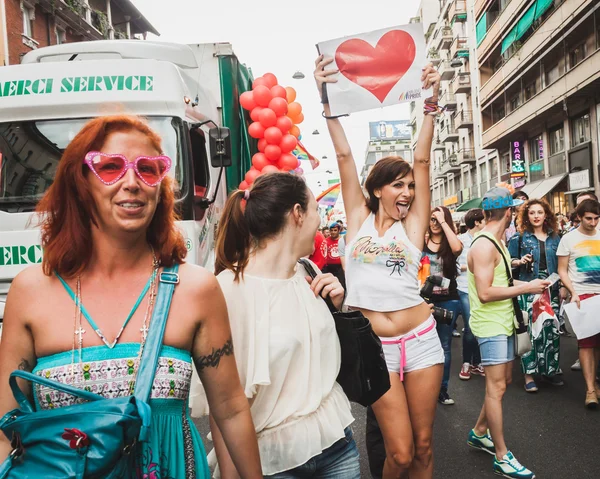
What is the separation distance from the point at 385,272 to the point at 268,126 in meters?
5.94

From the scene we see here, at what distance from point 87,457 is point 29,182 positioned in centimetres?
518

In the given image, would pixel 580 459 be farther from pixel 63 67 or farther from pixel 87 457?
pixel 63 67

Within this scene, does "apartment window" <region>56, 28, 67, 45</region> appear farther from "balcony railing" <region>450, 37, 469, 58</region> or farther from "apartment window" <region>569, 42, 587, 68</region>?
"balcony railing" <region>450, 37, 469, 58</region>

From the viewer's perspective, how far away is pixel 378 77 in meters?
3.31

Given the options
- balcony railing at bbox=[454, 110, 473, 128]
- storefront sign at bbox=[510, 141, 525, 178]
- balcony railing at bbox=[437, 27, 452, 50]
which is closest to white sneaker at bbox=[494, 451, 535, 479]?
storefront sign at bbox=[510, 141, 525, 178]

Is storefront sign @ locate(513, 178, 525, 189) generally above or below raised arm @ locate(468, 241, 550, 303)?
above

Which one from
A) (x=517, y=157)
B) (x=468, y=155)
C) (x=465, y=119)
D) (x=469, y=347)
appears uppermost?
(x=465, y=119)

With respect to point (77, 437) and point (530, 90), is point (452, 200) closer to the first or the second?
point (530, 90)

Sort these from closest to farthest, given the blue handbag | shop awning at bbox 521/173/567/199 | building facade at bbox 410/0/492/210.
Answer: the blue handbag < shop awning at bbox 521/173/567/199 < building facade at bbox 410/0/492/210

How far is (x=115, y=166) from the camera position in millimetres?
1776

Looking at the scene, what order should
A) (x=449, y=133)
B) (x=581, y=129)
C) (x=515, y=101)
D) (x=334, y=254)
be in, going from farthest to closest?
1. (x=449, y=133)
2. (x=515, y=101)
3. (x=581, y=129)
4. (x=334, y=254)

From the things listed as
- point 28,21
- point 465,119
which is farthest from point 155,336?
point 465,119

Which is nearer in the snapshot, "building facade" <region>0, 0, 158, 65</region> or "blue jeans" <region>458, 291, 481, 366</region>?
"blue jeans" <region>458, 291, 481, 366</region>

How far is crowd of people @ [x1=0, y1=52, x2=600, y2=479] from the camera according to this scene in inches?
65.2
